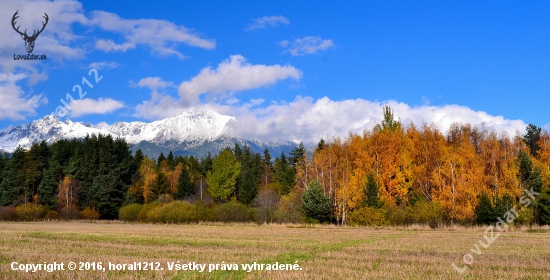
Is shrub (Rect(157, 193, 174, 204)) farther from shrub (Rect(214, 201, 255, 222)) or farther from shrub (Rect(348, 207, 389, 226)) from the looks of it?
shrub (Rect(348, 207, 389, 226))

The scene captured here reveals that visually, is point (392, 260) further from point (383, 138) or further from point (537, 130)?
point (537, 130)

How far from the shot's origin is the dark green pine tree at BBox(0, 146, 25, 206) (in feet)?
271

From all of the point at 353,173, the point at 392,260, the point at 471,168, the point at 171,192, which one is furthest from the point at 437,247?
the point at 171,192

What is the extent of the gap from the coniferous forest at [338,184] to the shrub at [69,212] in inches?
6.9

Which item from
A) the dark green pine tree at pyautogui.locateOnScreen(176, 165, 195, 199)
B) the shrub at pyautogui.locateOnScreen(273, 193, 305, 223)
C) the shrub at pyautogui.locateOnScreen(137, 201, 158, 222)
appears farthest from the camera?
the dark green pine tree at pyautogui.locateOnScreen(176, 165, 195, 199)

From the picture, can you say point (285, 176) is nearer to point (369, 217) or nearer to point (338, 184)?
point (338, 184)

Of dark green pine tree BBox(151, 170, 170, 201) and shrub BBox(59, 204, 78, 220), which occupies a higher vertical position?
dark green pine tree BBox(151, 170, 170, 201)

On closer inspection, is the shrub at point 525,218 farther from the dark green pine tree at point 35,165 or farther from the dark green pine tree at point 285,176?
the dark green pine tree at point 35,165

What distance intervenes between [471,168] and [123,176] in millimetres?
65345

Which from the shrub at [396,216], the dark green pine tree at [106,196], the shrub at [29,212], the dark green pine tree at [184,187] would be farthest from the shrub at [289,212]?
the shrub at [29,212]

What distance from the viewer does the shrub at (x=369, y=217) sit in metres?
52.0

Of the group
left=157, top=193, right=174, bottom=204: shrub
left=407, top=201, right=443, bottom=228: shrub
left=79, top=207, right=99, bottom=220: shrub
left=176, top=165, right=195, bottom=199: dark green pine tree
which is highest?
left=176, top=165, right=195, bottom=199: dark green pine tree

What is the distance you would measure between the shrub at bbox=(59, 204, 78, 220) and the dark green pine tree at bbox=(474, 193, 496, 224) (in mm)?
65363

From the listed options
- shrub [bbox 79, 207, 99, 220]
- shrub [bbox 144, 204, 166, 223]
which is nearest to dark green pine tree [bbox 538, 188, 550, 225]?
shrub [bbox 144, 204, 166, 223]
